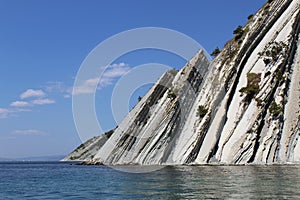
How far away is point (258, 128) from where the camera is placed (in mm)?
57094

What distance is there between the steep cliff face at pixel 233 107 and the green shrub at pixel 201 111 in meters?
0.17

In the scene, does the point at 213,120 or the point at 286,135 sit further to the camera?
the point at 213,120

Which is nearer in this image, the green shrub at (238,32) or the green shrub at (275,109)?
the green shrub at (275,109)

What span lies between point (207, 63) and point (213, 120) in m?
20.0

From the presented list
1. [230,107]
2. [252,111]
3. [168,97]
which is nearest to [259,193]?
[252,111]

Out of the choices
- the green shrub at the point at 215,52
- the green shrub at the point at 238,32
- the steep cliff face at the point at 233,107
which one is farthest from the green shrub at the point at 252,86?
the green shrub at the point at 215,52

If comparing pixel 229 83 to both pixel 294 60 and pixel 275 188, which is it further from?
pixel 275 188

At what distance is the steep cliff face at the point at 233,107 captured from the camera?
56.3 m

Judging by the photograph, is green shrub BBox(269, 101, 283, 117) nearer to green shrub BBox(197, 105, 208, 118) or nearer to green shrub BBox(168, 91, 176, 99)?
green shrub BBox(197, 105, 208, 118)

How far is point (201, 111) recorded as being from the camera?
6788 centimetres

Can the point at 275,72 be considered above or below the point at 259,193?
above

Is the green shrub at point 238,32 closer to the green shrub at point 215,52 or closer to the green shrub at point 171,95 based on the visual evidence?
the green shrub at point 215,52

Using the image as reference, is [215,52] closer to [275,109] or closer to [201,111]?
[201,111]

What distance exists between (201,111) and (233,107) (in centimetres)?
636
